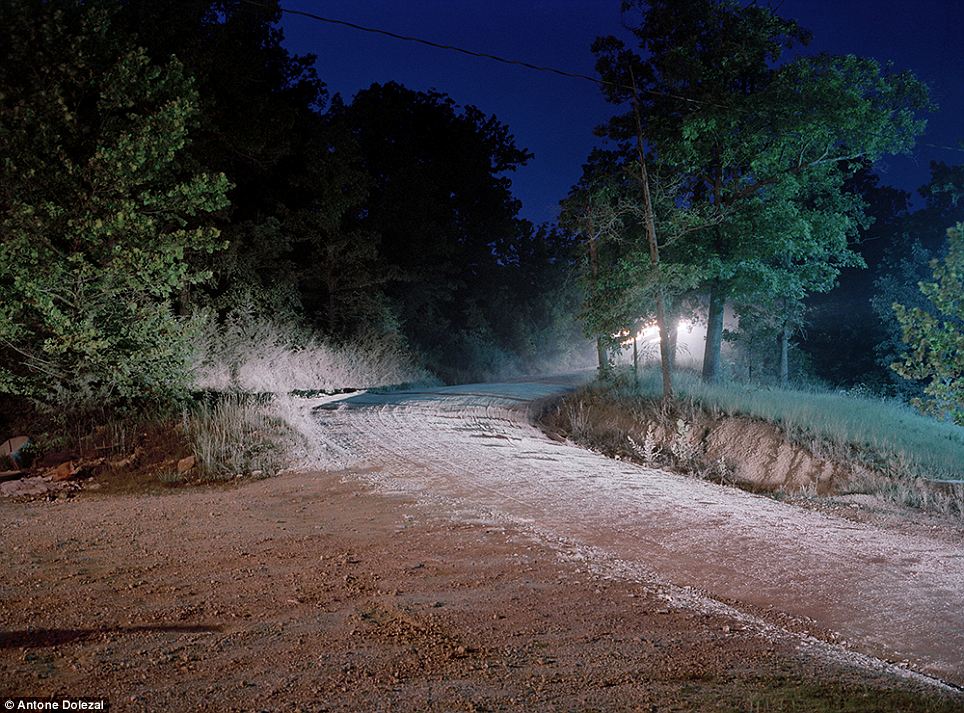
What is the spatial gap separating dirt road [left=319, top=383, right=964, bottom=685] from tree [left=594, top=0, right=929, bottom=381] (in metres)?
12.4

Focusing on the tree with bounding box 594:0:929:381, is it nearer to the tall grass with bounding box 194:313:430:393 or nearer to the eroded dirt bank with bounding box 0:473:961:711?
the tall grass with bounding box 194:313:430:393

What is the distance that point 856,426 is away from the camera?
527 inches

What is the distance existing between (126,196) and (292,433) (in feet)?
15.3

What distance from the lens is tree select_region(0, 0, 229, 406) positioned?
10.3 meters

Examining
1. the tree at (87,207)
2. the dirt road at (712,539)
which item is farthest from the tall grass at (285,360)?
the dirt road at (712,539)

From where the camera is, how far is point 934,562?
560cm

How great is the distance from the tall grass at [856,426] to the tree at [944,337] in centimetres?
140

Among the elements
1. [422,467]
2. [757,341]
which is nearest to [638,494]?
[422,467]

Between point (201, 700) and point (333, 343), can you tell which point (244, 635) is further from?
point (333, 343)

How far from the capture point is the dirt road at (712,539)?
14.4 ft

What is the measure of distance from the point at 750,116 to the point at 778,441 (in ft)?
37.3

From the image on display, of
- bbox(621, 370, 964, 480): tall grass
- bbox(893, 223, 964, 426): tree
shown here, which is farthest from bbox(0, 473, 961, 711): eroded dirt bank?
bbox(621, 370, 964, 480): tall grass

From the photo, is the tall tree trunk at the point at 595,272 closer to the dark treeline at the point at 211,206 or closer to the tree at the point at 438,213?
the dark treeline at the point at 211,206

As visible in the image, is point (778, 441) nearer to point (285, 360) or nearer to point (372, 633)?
point (372, 633)
